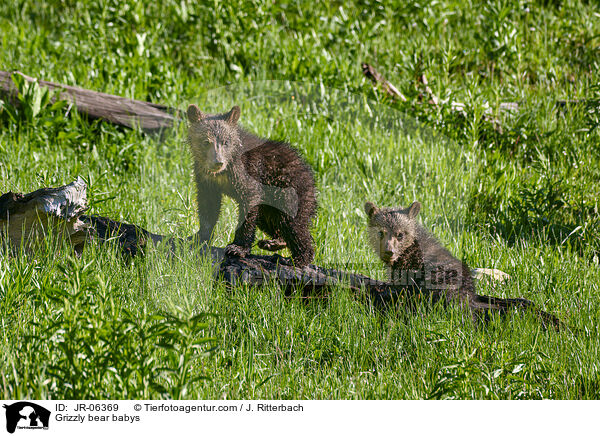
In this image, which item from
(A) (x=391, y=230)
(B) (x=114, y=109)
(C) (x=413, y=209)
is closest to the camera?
(A) (x=391, y=230)

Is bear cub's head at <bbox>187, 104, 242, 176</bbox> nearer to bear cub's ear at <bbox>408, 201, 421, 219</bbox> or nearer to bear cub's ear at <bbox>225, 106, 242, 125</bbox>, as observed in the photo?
bear cub's ear at <bbox>225, 106, 242, 125</bbox>

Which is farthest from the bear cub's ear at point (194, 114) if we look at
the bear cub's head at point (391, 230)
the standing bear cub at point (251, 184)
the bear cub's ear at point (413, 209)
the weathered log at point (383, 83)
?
the weathered log at point (383, 83)

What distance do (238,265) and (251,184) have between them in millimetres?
630

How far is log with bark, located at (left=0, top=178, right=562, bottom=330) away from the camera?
436 centimetres

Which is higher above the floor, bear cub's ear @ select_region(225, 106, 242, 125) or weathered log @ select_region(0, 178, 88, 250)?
bear cub's ear @ select_region(225, 106, 242, 125)

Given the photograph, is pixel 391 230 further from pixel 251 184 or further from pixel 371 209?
pixel 251 184

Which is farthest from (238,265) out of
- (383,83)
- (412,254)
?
(383,83)

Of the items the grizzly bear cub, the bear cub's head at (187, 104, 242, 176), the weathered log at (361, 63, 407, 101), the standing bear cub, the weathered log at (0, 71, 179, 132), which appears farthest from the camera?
the weathered log at (361, 63, 407, 101)

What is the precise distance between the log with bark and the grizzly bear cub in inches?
4.6

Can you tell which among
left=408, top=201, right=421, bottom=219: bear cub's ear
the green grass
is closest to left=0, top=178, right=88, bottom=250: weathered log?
the green grass

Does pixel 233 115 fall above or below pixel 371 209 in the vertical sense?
above

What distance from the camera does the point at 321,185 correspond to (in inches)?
242

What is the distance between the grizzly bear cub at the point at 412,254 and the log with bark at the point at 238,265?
0.38 ft

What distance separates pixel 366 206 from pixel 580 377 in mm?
2010
